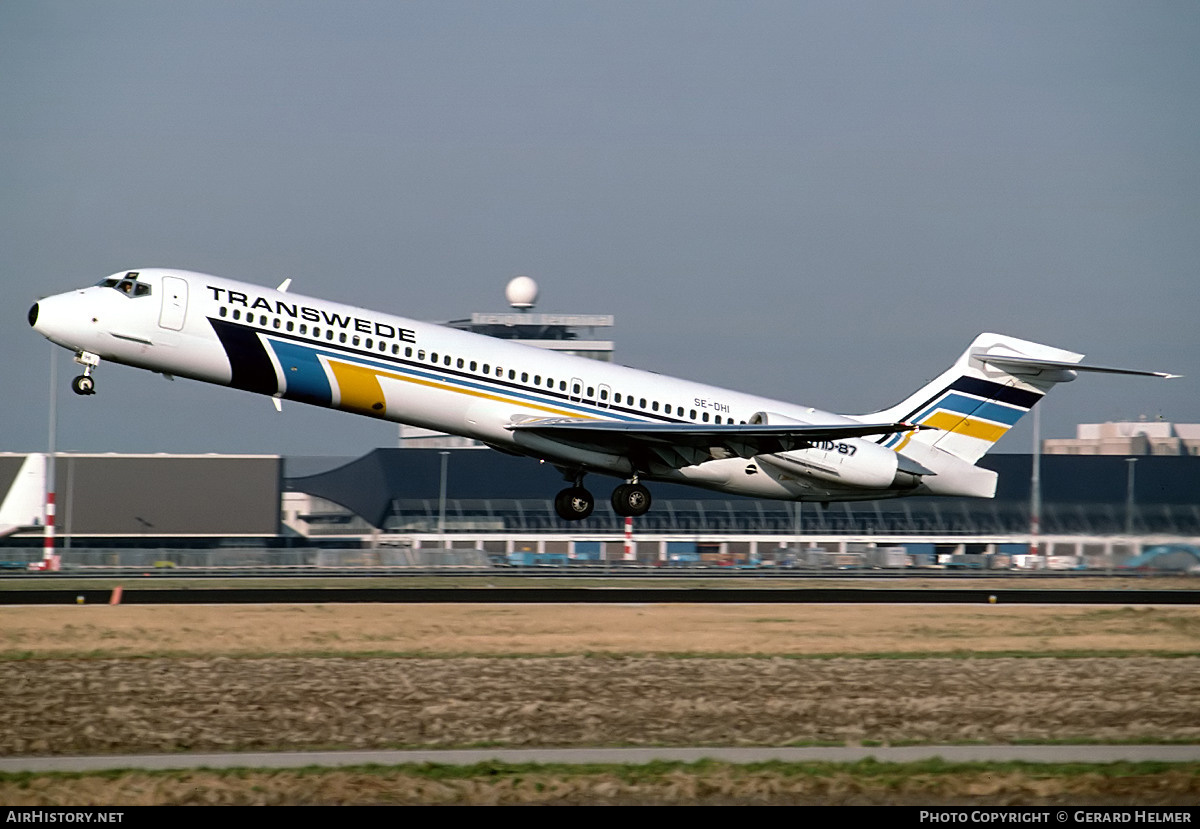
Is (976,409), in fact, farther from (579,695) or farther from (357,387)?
(579,695)

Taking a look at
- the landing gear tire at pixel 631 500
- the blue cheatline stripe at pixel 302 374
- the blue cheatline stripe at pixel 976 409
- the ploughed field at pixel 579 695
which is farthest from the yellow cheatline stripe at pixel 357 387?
the blue cheatline stripe at pixel 976 409

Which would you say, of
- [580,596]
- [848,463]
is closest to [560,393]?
[580,596]

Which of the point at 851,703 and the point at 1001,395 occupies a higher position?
the point at 1001,395

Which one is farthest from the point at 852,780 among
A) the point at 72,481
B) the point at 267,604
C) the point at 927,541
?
the point at 72,481

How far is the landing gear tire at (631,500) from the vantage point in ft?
114

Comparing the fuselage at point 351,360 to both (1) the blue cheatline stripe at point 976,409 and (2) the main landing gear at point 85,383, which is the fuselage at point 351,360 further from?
(1) the blue cheatline stripe at point 976,409

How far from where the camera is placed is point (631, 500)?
115 ft

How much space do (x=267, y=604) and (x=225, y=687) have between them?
12154mm

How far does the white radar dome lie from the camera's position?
9894 cm

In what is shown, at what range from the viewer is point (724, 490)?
1395 inches

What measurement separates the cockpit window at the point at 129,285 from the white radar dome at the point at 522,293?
6967 cm
